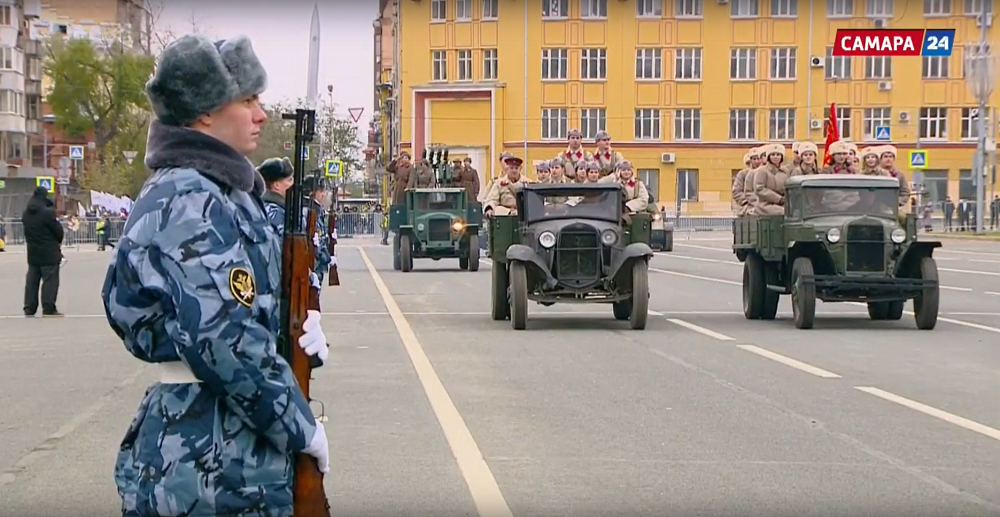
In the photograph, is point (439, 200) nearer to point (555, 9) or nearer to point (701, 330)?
point (701, 330)

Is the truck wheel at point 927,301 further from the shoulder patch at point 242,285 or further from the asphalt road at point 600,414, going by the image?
the shoulder patch at point 242,285

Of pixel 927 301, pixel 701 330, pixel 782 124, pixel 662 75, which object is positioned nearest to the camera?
pixel 662 75

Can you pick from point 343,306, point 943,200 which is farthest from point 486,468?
point 943,200

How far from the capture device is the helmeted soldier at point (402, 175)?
33844mm

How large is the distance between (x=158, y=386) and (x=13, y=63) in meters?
6.37

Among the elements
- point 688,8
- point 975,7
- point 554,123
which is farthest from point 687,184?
point 975,7

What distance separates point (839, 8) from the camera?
4.74 metres

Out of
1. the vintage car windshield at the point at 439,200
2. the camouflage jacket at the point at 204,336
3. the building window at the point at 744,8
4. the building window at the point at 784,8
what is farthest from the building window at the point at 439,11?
the vintage car windshield at the point at 439,200

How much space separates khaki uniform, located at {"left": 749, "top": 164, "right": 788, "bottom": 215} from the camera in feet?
62.1

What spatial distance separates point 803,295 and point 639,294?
194 cm

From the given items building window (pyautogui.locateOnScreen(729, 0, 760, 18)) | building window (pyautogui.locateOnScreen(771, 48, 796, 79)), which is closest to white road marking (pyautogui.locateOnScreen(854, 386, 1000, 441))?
building window (pyautogui.locateOnScreen(771, 48, 796, 79))

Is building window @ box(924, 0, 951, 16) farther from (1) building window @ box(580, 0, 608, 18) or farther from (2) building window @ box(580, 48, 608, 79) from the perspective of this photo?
(2) building window @ box(580, 48, 608, 79)

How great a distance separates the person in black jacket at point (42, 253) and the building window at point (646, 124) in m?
9.19

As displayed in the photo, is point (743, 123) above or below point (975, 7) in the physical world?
above
